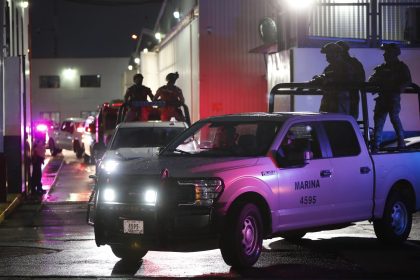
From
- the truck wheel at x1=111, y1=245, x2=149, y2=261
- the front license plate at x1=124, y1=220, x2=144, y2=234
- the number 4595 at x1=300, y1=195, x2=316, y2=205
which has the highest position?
the number 4595 at x1=300, y1=195, x2=316, y2=205

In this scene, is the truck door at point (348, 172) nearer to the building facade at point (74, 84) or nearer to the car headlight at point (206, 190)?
the car headlight at point (206, 190)

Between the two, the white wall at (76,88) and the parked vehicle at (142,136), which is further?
the white wall at (76,88)

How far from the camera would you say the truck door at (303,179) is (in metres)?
10.1

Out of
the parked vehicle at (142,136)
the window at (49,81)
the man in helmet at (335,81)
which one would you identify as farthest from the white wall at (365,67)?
the window at (49,81)

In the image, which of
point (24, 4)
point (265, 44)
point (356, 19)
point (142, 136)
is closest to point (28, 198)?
point (142, 136)

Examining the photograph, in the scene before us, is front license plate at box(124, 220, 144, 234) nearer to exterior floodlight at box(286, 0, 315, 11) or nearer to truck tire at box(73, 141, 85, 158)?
exterior floodlight at box(286, 0, 315, 11)

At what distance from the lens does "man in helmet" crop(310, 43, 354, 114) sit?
12672 millimetres

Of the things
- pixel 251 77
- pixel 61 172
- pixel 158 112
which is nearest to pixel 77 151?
pixel 61 172

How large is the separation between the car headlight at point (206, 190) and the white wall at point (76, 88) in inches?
2659

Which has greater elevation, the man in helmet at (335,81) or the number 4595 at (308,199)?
the man in helmet at (335,81)

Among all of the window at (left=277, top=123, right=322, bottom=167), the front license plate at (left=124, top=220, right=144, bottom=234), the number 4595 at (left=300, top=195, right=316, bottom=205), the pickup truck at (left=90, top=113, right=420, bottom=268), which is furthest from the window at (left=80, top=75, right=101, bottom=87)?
the front license plate at (left=124, top=220, right=144, bottom=234)

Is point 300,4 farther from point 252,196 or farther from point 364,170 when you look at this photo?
point 252,196

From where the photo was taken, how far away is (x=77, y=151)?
1410 inches

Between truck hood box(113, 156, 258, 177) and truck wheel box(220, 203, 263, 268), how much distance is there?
0.48 m
